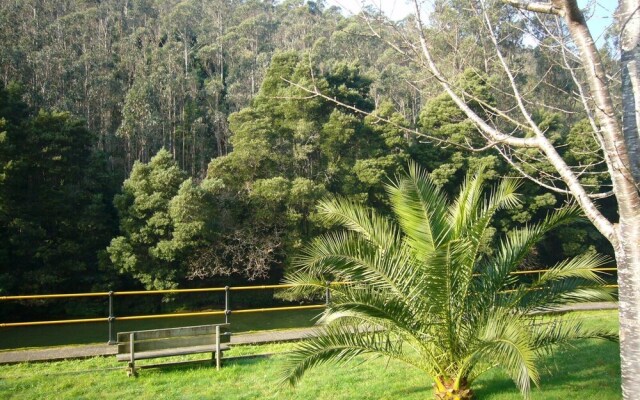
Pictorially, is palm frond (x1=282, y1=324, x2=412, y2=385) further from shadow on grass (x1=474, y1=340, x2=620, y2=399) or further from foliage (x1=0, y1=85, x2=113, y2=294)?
foliage (x1=0, y1=85, x2=113, y2=294)

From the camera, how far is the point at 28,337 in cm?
1489

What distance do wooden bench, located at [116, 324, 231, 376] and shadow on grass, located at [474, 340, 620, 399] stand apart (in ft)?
10.9

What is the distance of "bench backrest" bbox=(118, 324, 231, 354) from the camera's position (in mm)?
6543

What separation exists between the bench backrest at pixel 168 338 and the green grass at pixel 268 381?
298 mm

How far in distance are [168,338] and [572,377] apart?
4.86 m

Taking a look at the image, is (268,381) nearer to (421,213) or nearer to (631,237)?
(421,213)

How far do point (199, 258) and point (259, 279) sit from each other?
10.8 ft

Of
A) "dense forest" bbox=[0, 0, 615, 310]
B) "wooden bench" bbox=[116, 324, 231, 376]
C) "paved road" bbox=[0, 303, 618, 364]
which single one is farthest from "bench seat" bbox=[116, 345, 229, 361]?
"dense forest" bbox=[0, 0, 615, 310]

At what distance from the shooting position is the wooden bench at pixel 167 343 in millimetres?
6473

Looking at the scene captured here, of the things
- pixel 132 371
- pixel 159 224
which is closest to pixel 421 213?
pixel 132 371

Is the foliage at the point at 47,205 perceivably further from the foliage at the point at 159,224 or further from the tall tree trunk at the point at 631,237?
the tall tree trunk at the point at 631,237

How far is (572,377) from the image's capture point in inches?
241

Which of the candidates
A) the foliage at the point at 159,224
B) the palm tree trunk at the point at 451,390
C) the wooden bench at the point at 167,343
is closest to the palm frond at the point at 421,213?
the palm tree trunk at the point at 451,390

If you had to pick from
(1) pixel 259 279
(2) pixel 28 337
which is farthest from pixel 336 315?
(1) pixel 259 279
